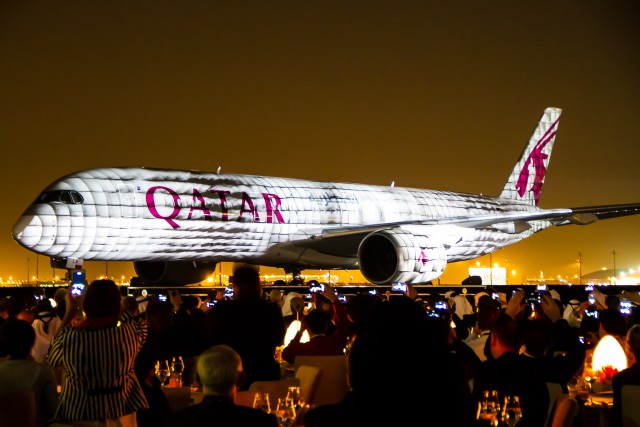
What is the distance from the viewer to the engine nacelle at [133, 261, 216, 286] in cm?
2445

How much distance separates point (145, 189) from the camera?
2008cm

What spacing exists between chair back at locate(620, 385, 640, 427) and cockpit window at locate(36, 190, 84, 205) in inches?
588

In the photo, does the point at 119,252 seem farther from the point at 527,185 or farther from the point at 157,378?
the point at 527,185

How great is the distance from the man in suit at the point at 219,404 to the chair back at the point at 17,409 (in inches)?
59.3

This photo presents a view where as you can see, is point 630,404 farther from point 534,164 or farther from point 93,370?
point 534,164

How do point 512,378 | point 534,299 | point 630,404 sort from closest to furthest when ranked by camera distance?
point 512,378, point 630,404, point 534,299

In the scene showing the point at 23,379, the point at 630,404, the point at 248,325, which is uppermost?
the point at 248,325

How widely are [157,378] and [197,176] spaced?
14.4 metres

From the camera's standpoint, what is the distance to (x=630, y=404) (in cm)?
570

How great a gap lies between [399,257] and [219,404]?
17769 mm

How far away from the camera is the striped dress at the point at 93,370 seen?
5426mm

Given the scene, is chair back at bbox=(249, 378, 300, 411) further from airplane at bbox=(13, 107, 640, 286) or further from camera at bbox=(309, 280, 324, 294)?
airplane at bbox=(13, 107, 640, 286)

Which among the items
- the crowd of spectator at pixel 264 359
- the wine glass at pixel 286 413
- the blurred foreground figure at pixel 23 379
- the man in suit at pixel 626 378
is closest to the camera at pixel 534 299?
the crowd of spectator at pixel 264 359

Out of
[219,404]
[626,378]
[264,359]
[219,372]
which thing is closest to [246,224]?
[264,359]
